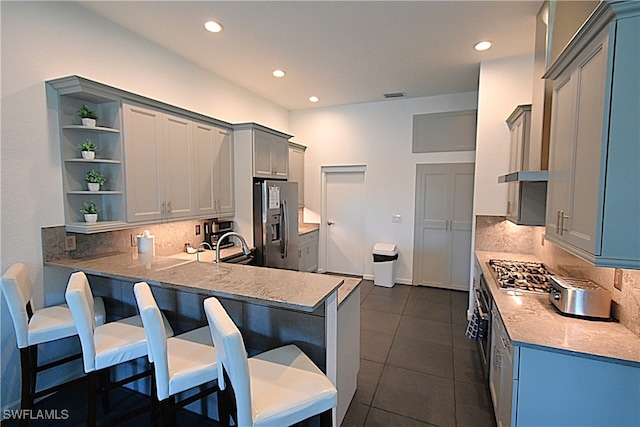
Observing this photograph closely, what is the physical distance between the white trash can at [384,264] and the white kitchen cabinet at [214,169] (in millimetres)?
2543

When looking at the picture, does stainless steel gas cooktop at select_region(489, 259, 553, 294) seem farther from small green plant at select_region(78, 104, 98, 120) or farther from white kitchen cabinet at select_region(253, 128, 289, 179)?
small green plant at select_region(78, 104, 98, 120)

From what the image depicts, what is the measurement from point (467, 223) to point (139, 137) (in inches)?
177

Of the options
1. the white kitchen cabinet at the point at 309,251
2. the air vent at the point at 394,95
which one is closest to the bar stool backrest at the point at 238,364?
the white kitchen cabinet at the point at 309,251

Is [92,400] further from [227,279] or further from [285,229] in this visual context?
[285,229]

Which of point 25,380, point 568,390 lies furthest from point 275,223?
point 568,390

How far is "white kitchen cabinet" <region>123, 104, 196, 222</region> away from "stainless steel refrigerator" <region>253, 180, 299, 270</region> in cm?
83

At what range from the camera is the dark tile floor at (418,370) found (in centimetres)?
221

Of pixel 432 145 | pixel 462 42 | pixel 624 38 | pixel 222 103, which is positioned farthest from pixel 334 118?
pixel 624 38

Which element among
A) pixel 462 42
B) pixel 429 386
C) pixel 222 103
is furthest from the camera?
pixel 222 103

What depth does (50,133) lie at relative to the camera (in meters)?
2.39

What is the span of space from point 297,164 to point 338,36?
2758 millimetres

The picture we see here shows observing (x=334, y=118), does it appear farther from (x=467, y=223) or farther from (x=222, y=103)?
(x=467, y=223)

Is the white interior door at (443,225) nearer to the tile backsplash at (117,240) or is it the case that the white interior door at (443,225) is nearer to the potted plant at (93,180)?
the tile backsplash at (117,240)

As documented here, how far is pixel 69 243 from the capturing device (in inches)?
100.0
